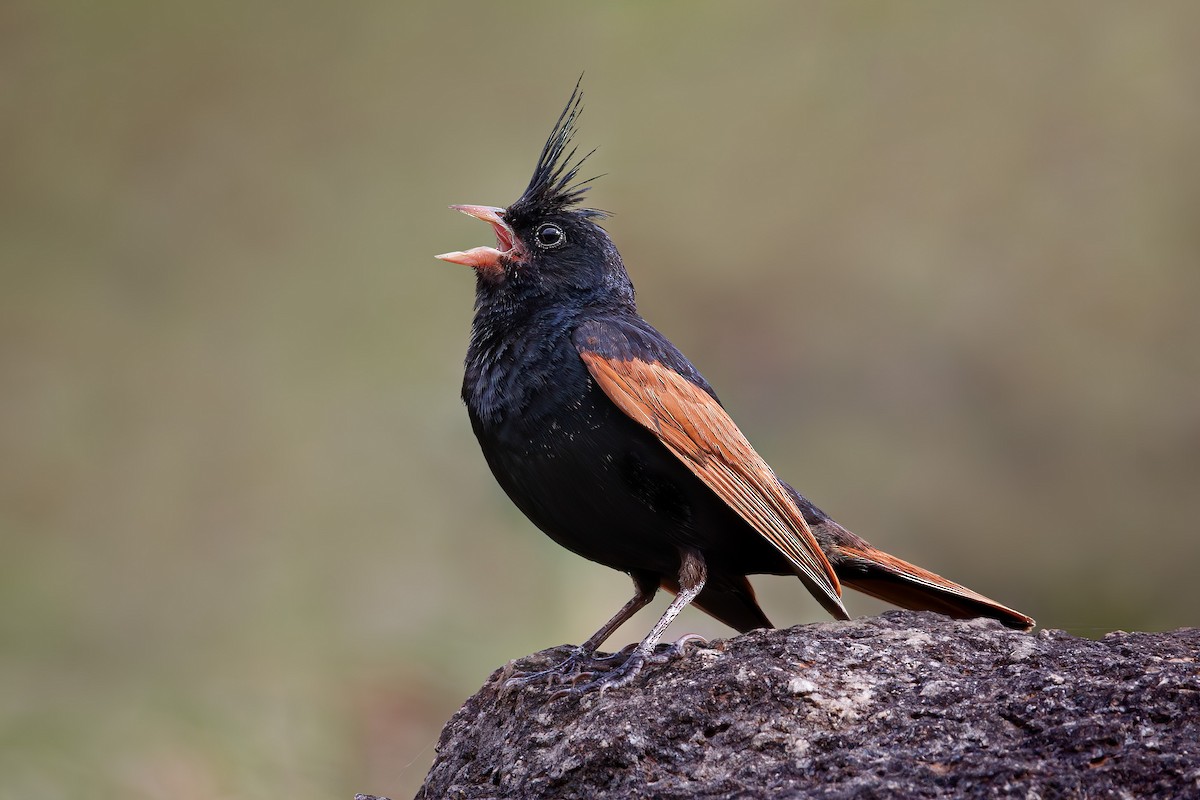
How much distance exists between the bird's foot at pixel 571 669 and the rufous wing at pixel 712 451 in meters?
0.65

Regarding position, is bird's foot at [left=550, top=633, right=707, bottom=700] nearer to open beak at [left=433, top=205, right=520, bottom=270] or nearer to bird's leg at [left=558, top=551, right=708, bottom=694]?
bird's leg at [left=558, top=551, right=708, bottom=694]

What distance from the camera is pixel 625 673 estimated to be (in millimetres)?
3264

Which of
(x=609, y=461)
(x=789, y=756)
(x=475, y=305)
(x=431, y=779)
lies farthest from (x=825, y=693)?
(x=475, y=305)

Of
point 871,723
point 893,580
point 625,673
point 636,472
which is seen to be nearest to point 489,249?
point 636,472

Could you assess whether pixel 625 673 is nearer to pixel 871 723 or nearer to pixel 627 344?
pixel 871 723

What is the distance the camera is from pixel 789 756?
2.75 metres

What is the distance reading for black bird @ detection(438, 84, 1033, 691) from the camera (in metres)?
3.41

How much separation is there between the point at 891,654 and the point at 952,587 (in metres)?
0.58

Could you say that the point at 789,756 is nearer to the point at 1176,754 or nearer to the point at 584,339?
the point at 1176,754

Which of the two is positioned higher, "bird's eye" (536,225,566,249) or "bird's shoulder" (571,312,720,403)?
"bird's eye" (536,225,566,249)

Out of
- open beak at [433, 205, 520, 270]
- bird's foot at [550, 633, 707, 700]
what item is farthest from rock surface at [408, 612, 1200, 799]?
open beak at [433, 205, 520, 270]

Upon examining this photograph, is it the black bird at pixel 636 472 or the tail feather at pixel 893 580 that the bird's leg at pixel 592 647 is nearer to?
the black bird at pixel 636 472

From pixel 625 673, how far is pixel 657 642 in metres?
0.19

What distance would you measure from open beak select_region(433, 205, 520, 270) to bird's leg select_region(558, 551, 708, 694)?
1.24m
